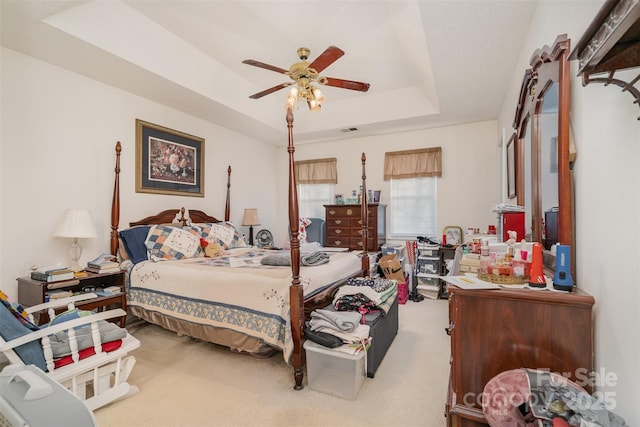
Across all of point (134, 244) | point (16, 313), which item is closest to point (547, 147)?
point (16, 313)

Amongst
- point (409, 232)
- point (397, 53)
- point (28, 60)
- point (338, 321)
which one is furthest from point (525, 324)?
point (28, 60)

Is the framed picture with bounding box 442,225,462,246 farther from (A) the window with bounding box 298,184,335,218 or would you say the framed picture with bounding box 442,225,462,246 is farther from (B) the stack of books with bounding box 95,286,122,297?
(B) the stack of books with bounding box 95,286,122,297

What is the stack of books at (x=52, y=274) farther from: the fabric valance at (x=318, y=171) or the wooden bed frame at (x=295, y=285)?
the fabric valance at (x=318, y=171)

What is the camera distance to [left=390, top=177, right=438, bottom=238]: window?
4980 mm

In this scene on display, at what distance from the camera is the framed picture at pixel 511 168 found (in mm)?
2718

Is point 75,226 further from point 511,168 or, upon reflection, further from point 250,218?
point 511,168

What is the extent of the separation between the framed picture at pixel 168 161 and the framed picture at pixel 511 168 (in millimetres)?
3882

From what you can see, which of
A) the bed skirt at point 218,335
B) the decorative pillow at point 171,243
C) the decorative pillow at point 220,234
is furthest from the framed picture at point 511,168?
the decorative pillow at point 171,243

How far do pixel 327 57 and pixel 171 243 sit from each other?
258cm

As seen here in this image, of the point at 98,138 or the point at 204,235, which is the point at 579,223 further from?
the point at 98,138

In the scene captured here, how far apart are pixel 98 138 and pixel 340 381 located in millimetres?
3433

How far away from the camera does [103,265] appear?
285cm

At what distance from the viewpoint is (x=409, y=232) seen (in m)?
5.12

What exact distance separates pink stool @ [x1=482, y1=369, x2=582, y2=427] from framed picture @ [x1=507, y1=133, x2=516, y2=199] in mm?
2034
